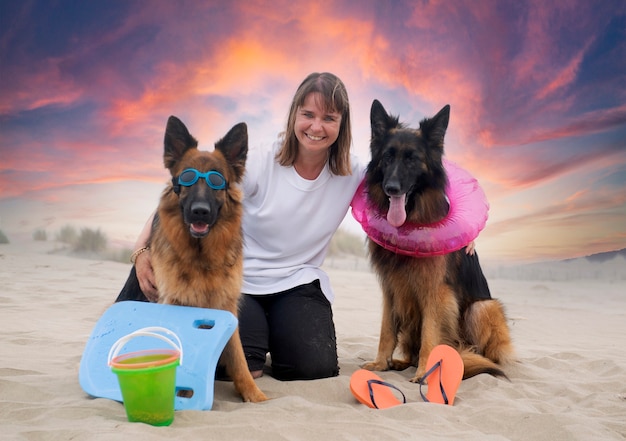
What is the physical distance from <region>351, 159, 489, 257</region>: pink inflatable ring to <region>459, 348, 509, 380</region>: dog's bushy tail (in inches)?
29.7

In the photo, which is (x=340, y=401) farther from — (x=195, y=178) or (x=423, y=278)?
(x=195, y=178)

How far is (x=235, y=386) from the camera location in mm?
2850

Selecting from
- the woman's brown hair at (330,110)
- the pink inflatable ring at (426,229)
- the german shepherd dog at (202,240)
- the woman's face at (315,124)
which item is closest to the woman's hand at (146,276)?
the german shepherd dog at (202,240)

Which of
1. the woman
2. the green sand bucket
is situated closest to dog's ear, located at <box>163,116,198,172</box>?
the woman

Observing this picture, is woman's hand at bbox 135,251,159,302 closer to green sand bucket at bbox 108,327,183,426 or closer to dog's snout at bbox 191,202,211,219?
dog's snout at bbox 191,202,211,219

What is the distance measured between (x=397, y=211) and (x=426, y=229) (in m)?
0.26

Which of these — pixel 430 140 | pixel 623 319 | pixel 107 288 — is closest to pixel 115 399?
pixel 430 140

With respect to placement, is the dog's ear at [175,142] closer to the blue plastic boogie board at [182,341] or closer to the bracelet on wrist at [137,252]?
the bracelet on wrist at [137,252]

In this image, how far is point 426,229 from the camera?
3.56 m

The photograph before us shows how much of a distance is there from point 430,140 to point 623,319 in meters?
5.79

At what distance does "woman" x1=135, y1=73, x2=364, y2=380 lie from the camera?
11.3 feet

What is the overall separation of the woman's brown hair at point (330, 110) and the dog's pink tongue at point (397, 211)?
1.46 feet

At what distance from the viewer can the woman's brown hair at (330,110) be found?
342cm

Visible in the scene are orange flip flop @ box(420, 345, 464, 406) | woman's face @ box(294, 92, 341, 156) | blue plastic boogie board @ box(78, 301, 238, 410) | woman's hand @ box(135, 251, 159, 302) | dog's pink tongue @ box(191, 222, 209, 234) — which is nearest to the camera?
blue plastic boogie board @ box(78, 301, 238, 410)
